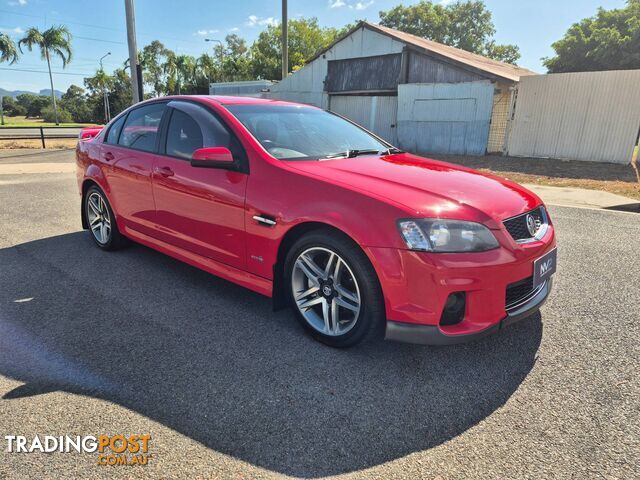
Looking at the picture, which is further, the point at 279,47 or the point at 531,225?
the point at 279,47

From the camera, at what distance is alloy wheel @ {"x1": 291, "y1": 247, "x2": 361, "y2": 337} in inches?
107

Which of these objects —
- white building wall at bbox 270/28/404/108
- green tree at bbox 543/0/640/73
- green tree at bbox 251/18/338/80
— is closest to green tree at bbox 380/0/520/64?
green tree at bbox 251/18/338/80

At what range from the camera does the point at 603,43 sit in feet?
113

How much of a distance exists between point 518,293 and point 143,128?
3551 mm

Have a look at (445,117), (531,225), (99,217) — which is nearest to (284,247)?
(531,225)

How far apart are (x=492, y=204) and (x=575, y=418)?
1.22 m

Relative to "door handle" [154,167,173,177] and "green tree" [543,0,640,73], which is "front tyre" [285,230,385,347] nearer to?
"door handle" [154,167,173,177]

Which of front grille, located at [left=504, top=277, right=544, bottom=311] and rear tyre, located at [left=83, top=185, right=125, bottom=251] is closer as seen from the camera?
front grille, located at [left=504, top=277, right=544, bottom=311]

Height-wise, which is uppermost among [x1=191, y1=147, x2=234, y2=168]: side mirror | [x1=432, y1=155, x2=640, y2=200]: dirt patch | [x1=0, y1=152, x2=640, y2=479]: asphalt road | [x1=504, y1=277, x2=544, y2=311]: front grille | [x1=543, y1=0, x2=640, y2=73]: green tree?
[x1=543, y1=0, x2=640, y2=73]: green tree

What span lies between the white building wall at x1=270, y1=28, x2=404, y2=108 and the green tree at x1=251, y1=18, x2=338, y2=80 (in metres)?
25.8

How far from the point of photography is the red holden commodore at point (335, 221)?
7.91ft

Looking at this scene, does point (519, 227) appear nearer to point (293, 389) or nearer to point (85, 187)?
point (293, 389)

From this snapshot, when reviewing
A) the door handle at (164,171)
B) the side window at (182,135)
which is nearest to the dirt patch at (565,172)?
the side window at (182,135)

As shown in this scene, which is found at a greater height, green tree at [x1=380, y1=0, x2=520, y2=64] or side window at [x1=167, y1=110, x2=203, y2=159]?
green tree at [x1=380, y1=0, x2=520, y2=64]
